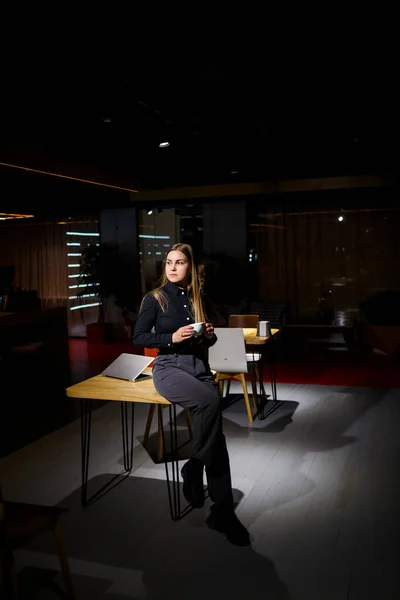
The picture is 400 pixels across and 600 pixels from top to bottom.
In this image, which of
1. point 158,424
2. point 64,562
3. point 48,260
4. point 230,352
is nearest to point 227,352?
point 230,352

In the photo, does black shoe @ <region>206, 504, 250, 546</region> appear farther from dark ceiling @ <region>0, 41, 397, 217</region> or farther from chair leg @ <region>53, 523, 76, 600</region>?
dark ceiling @ <region>0, 41, 397, 217</region>

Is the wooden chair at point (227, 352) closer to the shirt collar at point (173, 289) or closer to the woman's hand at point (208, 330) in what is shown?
the shirt collar at point (173, 289)

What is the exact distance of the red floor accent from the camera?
6.77 meters

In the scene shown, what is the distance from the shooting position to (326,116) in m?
5.50

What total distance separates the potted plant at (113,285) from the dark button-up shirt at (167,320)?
724cm

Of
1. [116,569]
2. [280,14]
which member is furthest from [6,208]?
[116,569]

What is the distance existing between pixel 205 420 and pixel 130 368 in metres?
0.68

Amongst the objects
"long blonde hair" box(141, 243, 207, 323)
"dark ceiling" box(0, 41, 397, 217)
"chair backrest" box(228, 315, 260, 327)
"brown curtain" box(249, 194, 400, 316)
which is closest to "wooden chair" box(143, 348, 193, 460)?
"long blonde hair" box(141, 243, 207, 323)

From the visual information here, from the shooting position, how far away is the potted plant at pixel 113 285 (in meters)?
10.5

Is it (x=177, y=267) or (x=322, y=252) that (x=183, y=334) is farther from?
(x=322, y=252)

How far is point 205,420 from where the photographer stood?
9.36ft

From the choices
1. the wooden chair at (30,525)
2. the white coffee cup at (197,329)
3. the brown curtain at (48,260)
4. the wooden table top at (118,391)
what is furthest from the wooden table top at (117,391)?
the brown curtain at (48,260)

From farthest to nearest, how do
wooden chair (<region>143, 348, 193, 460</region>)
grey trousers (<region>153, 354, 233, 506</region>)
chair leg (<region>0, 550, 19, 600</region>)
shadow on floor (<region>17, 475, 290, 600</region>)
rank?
wooden chair (<region>143, 348, 193, 460</region>), grey trousers (<region>153, 354, 233, 506</region>), shadow on floor (<region>17, 475, 290, 600</region>), chair leg (<region>0, 550, 19, 600</region>)

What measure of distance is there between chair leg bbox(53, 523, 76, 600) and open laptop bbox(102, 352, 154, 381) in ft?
3.48
